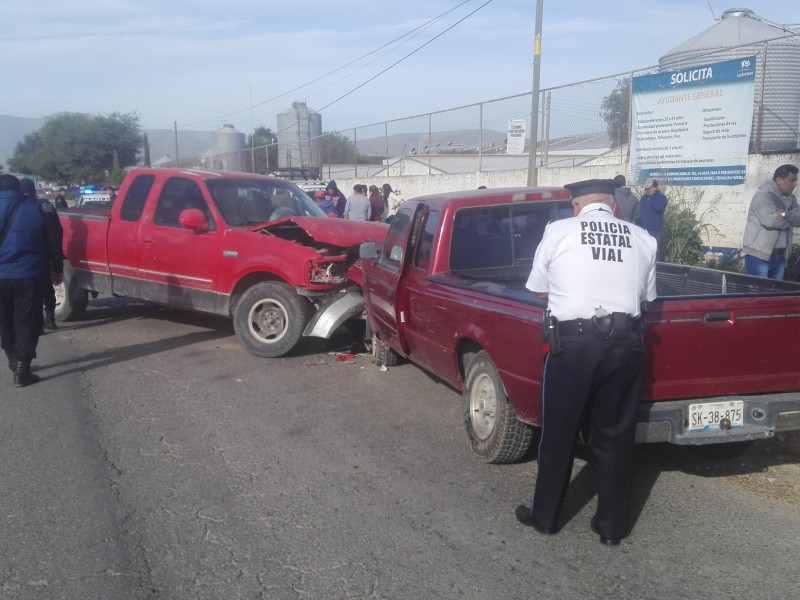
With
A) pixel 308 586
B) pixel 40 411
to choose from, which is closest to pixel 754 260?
pixel 308 586

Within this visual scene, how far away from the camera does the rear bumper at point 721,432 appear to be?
452cm

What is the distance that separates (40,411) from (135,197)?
12.7ft

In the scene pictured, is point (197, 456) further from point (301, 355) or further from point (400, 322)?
point (301, 355)

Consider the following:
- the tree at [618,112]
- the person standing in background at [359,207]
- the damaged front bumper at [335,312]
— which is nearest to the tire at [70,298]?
the damaged front bumper at [335,312]

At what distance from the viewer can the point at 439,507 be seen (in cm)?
473

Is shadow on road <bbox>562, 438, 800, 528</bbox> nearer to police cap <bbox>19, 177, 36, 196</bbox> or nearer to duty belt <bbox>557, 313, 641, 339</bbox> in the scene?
duty belt <bbox>557, 313, 641, 339</bbox>

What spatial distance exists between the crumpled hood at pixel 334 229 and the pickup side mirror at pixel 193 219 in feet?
2.07

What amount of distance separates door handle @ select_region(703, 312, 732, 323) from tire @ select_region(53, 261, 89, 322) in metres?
8.51

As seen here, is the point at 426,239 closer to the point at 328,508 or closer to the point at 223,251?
the point at 328,508

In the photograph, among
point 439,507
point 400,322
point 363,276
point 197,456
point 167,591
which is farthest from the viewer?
point 363,276

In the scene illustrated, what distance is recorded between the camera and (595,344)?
3.97 meters

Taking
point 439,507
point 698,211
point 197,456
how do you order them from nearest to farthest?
1. point 439,507
2. point 197,456
3. point 698,211

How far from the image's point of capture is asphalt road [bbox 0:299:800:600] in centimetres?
389

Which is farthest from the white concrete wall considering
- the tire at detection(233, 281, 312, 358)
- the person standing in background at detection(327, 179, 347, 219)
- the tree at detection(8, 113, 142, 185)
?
the tree at detection(8, 113, 142, 185)
